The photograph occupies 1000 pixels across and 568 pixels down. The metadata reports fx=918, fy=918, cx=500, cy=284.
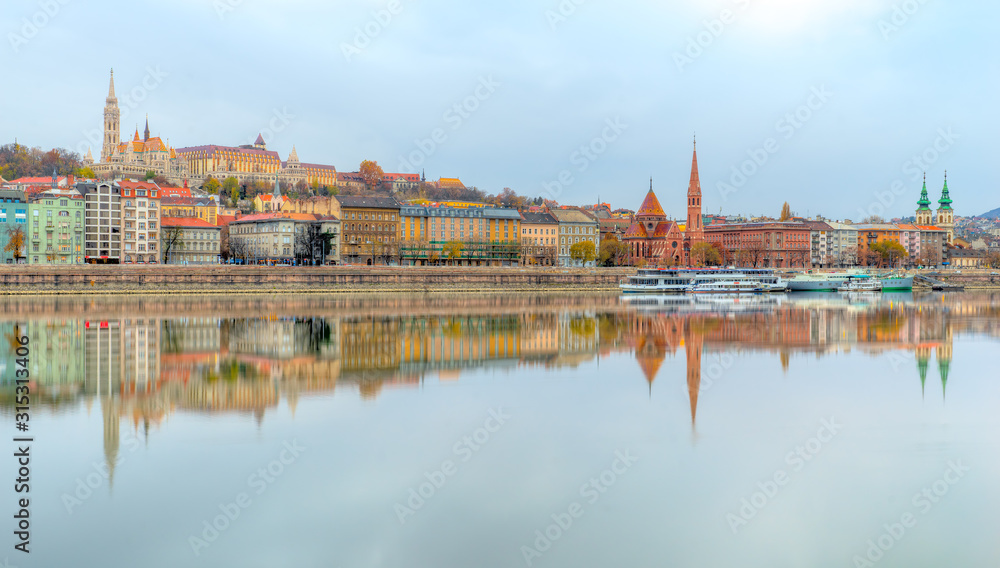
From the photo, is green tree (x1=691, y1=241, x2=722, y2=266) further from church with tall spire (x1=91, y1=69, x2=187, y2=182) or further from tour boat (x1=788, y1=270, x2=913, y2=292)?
church with tall spire (x1=91, y1=69, x2=187, y2=182)

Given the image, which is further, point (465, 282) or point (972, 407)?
point (465, 282)

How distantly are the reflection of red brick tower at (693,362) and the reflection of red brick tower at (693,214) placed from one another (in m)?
68.6

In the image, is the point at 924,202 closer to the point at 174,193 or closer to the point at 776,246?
the point at 776,246

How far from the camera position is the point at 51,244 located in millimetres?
64562

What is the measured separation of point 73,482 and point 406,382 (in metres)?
7.96

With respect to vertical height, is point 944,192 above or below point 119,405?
above

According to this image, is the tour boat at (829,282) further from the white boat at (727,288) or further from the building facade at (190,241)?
the building facade at (190,241)

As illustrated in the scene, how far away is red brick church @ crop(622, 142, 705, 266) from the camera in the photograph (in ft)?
323

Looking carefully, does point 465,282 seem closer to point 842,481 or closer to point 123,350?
point 123,350

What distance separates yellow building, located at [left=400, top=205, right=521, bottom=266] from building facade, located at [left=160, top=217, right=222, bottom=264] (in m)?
16.3

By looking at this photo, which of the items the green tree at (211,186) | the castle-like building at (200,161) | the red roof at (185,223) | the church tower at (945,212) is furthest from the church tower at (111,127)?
the church tower at (945,212)

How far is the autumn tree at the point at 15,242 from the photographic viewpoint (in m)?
60.4

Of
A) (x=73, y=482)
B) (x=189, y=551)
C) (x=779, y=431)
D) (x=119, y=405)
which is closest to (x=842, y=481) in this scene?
(x=779, y=431)

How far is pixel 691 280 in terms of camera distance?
69.0m
